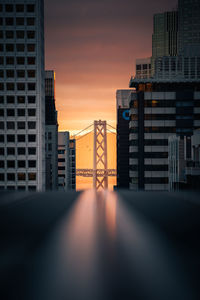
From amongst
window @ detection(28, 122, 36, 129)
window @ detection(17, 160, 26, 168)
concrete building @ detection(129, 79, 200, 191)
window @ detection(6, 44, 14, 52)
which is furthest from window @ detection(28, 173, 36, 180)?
concrete building @ detection(129, 79, 200, 191)

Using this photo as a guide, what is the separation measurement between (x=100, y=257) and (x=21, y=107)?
70180 mm

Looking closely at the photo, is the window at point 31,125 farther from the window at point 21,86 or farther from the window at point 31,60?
the window at point 31,60

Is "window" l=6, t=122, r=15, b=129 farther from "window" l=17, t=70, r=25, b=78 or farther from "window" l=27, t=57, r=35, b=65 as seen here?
"window" l=27, t=57, r=35, b=65

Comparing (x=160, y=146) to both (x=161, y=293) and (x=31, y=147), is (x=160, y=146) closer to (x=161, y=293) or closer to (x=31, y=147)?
(x=31, y=147)

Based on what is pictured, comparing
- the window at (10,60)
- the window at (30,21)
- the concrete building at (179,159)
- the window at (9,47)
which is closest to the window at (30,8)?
the window at (30,21)

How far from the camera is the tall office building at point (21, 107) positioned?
7150 centimetres

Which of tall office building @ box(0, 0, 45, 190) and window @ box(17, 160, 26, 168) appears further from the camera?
window @ box(17, 160, 26, 168)

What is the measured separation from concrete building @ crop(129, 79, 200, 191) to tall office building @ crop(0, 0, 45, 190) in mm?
47025

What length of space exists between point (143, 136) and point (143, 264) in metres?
107

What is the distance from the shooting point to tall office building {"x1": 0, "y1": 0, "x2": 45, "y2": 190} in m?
71.5

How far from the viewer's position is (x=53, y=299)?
380 cm

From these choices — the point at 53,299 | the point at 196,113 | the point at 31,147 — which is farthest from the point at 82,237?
the point at 196,113

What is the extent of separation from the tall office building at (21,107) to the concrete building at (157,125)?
1851 inches

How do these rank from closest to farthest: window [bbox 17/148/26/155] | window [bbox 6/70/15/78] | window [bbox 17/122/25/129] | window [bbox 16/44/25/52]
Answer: window [bbox 16/44/25/52]
window [bbox 6/70/15/78]
window [bbox 17/122/25/129]
window [bbox 17/148/26/155]
